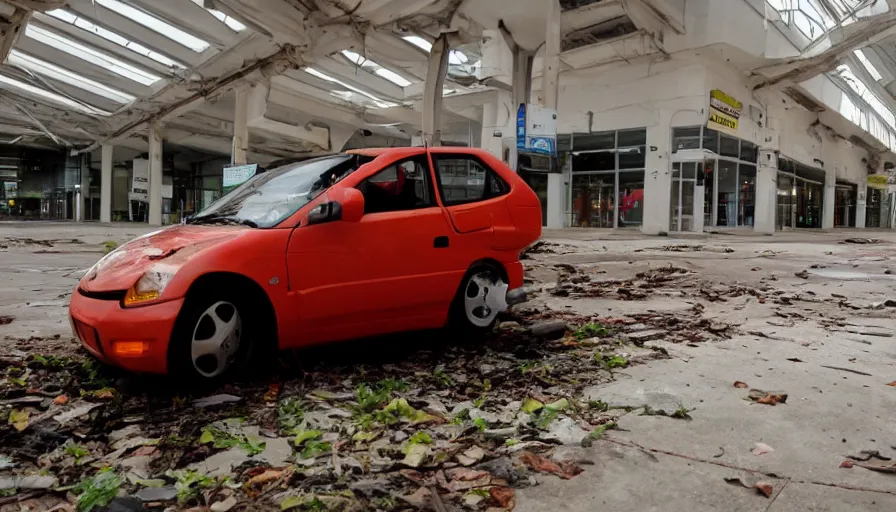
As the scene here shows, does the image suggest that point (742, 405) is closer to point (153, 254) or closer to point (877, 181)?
point (153, 254)

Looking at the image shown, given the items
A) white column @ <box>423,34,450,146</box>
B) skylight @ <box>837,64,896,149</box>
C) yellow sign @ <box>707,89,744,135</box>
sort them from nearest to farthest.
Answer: white column @ <box>423,34,450,146</box>, yellow sign @ <box>707,89,744,135</box>, skylight @ <box>837,64,896,149</box>

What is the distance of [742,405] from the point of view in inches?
122

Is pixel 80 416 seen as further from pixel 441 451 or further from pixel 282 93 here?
pixel 282 93

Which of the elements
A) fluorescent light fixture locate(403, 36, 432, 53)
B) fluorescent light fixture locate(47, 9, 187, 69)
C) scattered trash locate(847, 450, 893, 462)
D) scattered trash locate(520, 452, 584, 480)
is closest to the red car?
scattered trash locate(520, 452, 584, 480)

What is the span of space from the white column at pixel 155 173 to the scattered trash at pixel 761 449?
2706 cm

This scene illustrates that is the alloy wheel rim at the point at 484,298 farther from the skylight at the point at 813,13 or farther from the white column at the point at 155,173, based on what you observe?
the white column at the point at 155,173

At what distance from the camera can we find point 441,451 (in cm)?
252

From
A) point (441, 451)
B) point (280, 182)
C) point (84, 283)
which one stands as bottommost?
point (441, 451)

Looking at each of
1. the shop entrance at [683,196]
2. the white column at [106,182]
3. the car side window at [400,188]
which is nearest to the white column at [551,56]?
the shop entrance at [683,196]

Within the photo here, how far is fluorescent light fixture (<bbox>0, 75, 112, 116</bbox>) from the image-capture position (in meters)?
20.0

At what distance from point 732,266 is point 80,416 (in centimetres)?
981

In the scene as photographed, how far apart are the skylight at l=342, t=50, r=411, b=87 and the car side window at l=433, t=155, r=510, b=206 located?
13704 millimetres

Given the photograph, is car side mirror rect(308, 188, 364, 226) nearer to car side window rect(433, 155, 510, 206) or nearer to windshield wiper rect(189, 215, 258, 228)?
windshield wiper rect(189, 215, 258, 228)

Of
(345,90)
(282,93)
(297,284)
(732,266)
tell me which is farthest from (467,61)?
(297,284)
